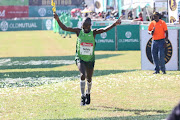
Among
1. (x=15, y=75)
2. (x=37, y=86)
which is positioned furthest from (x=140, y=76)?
(x=15, y=75)

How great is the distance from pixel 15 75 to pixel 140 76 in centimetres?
474

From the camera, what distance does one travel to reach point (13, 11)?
253ft

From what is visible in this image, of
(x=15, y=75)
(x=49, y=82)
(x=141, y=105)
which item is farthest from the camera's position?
(x=15, y=75)

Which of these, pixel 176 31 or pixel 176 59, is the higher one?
pixel 176 31

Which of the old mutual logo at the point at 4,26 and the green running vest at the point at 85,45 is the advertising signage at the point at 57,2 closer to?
the old mutual logo at the point at 4,26

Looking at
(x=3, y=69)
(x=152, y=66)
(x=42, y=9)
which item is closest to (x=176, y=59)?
(x=152, y=66)

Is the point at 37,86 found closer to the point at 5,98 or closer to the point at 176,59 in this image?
the point at 5,98

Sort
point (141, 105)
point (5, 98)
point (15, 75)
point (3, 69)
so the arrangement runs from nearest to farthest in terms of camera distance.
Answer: point (141, 105), point (5, 98), point (15, 75), point (3, 69)

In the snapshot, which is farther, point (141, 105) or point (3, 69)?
point (3, 69)

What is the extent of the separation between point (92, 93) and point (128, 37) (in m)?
15.4

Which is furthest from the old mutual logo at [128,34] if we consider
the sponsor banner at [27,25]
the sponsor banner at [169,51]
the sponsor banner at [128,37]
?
the sponsor banner at [27,25]

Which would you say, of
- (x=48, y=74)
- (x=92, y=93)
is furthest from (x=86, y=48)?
(x=48, y=74)

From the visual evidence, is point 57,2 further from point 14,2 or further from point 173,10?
point 173,10

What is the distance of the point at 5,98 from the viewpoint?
36.2 ft
